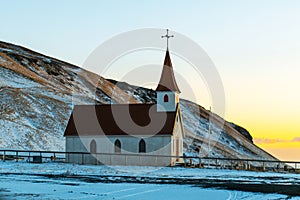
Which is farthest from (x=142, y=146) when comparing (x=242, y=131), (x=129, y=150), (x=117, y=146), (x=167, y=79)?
(x=242, y=131)

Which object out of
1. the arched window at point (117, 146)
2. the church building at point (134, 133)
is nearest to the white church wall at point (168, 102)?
the church building at point (134, 133)

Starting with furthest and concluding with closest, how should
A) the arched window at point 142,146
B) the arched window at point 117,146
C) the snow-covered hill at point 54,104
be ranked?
the snow-covered hill at point 54,104
the arched window at point 117,146
the arched window at point 142,146

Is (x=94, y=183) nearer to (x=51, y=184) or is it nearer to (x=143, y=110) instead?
(x=51, y=184)

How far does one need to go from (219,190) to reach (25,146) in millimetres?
45962

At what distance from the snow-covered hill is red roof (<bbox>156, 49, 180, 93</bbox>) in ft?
72.9

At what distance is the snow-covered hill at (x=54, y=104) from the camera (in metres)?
74.6

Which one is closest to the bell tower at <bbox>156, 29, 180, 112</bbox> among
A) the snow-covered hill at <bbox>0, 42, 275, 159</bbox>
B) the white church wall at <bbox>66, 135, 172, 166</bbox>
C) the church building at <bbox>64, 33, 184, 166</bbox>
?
the church building at <bbox>64, 33, 184, 166</bbox>

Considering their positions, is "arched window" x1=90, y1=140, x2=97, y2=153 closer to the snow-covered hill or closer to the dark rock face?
the snow-covered hill

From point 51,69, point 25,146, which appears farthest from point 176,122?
point 51,69

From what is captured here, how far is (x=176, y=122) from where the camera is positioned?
179 feet

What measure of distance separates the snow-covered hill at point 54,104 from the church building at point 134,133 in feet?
52.8

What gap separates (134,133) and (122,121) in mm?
2542

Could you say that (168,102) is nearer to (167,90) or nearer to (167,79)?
(167,90)

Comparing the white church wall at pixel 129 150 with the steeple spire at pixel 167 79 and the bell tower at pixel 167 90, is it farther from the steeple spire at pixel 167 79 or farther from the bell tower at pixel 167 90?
the steeple spire at pixel 167 79
